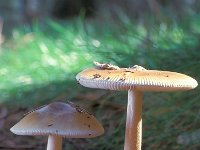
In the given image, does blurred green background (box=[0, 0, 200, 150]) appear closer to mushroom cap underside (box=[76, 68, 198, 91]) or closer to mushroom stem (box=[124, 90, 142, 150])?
mushroom stem (box=[124, 90, 142, 150])

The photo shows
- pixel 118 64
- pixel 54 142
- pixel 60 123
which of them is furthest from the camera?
pixel 118 64

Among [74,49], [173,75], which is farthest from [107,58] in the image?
[173,75]

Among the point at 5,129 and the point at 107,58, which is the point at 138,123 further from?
the point at 5,129

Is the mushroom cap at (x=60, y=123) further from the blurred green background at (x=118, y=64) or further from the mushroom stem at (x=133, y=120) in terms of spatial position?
the blurred green background at (x=118, y=64)

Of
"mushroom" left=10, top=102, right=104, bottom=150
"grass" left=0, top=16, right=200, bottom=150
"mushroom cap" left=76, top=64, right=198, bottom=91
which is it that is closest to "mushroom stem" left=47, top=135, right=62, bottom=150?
"mushroom" left=10, top=102, right=104, bottom=150

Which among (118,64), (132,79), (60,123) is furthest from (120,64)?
(132,79)

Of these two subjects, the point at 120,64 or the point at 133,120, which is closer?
the point at 133,120

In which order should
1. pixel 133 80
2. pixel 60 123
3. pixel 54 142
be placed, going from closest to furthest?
pixel 133 80 < pixel 60 123 < pixel 54 142

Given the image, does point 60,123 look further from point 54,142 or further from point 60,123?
point 54,142
